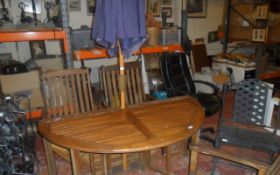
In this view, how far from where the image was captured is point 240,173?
2107mm

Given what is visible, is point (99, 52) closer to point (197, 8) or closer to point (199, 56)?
point (199, 56)

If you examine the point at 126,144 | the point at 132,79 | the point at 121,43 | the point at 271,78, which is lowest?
the point at 271,78

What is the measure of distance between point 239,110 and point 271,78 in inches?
99.5

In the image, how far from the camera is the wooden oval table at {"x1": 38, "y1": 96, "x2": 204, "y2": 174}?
132 centimetres

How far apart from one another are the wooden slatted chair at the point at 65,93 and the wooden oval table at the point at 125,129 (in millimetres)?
431

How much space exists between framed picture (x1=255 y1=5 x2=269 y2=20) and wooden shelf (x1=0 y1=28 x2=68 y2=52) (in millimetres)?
2831

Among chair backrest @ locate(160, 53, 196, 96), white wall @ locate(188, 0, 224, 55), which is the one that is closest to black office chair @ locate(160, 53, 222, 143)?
chair backrest @ locate(160, 53, 196, 96)

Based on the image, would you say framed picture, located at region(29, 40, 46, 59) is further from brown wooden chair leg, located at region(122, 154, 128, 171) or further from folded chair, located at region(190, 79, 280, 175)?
folded chair, located at region(190, 79, 280, 175)

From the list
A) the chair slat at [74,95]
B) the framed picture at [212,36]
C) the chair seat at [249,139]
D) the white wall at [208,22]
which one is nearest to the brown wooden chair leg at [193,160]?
the chair seat at [249,139]

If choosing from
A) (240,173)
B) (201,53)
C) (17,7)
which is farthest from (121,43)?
(201,53)

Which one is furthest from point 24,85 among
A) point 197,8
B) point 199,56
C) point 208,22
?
point 208,22

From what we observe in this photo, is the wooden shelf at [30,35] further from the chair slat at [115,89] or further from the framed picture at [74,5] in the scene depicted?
the framed picture at [74,5]

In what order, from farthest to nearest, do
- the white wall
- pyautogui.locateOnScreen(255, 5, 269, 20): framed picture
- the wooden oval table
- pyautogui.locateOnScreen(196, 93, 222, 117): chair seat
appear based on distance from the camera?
the white wall
pyautogui.locateOnScreen(255, 5, 269, 20): framed picture
pyautogui.locateOnScreen(196, 93, 222, 117): chair seat
the wooden oval table

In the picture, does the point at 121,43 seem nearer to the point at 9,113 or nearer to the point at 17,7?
the point at 9,113
